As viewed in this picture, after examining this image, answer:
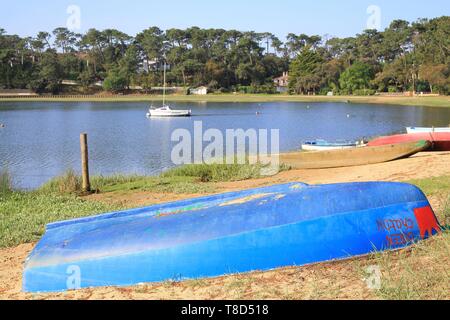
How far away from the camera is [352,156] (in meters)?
15.7

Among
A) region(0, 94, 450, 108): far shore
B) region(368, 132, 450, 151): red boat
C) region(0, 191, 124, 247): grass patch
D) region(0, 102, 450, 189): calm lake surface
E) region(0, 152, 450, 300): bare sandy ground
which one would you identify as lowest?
region(0, 102, 450, 189): calm lake surface

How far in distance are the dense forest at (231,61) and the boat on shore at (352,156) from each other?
59.2m

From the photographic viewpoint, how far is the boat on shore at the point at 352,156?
604 inches

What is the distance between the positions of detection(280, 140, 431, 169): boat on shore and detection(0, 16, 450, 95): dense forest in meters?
59.2

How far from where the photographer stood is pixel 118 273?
5.24 m

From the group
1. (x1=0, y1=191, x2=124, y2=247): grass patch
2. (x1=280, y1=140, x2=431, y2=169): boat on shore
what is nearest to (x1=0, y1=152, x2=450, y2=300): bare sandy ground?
(x1=0, y1=191, x2=124, y2=247): grass patch

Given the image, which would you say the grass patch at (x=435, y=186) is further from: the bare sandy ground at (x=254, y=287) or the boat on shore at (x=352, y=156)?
the boat on shore at (x=352, y=156)

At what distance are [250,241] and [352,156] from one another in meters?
11.0

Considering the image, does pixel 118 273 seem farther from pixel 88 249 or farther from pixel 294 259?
pixel 294 259

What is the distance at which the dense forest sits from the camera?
8131 cm

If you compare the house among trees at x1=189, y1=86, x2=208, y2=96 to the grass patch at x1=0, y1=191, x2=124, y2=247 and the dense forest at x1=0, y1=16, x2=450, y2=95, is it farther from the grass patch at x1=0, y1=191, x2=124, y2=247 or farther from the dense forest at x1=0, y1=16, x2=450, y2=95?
the grass patch at x1=0, y1=191, x2=124, y2=247

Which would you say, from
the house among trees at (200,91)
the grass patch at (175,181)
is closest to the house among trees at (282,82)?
the house among trees at (200,91)

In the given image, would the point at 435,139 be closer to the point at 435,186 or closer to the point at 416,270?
the point at 435,186

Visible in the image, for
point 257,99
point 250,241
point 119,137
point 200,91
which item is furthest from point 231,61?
point 250,241
